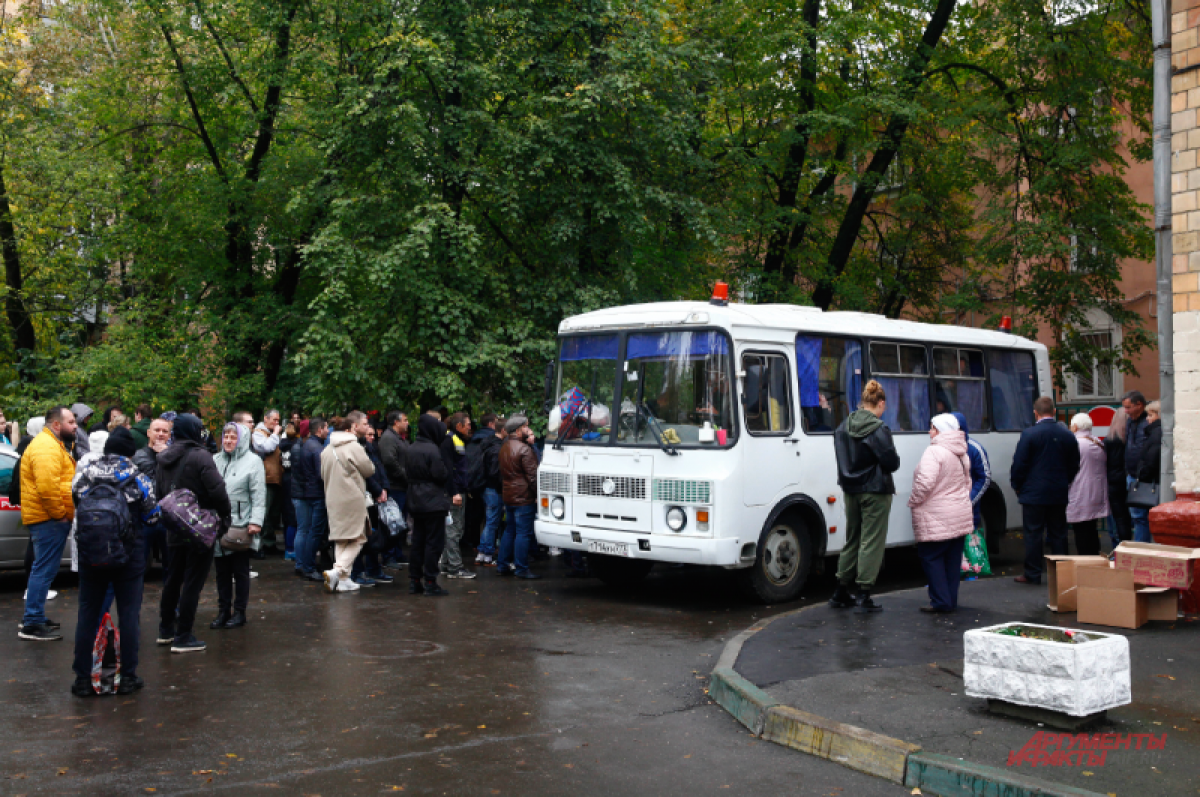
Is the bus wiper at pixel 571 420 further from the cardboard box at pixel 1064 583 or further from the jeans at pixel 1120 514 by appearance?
the jeans at pixel 1120 514

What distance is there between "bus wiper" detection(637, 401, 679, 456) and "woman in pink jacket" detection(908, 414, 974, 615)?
237 cm

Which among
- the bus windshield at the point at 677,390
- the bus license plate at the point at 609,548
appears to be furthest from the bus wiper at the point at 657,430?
the bus license plate at the point at 609,548

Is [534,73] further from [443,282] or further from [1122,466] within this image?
[1122,466]

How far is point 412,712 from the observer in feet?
22.2

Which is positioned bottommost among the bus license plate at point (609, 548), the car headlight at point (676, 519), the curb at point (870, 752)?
the curb at point (870, 752)

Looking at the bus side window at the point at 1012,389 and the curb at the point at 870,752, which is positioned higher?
the bus side window at the point at 1012,389

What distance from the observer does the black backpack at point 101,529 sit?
23.2 feet

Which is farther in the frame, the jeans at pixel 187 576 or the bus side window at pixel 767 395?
the bus side window at pixel 767 395

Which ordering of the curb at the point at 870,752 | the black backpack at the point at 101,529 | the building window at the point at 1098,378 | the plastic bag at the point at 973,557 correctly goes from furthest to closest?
1. the building window at the point at 1098,378
2. the plastic bag at the point at 973,557
3. the black backpack at the point at 101,529
4. the curb at the point at 870,752

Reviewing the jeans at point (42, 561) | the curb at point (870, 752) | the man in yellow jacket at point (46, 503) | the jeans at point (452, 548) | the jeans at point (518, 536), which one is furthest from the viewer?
the jeans at point (452, 548)

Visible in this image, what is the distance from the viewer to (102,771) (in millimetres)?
5555

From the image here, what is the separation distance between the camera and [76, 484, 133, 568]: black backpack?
23.2 feet

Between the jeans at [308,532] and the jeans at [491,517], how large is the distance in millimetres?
2017

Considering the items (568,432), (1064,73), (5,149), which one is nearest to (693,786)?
(568,432)
